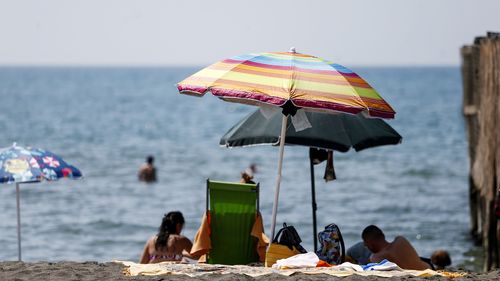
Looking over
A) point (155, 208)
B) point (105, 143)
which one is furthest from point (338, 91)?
point (105, 143)

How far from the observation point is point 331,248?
9133 mm

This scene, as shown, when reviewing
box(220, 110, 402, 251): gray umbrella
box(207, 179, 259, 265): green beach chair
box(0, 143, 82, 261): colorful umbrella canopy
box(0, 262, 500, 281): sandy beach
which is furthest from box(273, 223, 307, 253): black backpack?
box(0, 143, 82, 261): colorful umbrella canopy

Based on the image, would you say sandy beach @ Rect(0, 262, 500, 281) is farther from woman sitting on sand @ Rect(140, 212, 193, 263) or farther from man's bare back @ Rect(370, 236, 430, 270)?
woman sitting on sand @ Rect(140, 212, 193, 263)

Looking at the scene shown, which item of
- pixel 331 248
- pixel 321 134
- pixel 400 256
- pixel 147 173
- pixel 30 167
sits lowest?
pixel 400 256

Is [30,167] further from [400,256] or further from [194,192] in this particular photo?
[194,192]

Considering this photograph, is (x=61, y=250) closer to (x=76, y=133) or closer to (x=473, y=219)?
(x=473, y=219)

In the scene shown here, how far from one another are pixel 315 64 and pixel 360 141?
126 centimetres

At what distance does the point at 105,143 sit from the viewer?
40469 millimetres

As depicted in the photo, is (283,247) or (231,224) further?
(231,224)

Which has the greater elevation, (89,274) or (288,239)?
(288,239)

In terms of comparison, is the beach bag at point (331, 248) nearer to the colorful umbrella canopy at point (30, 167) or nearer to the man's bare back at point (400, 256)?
the man's bare back at point (400, 256)

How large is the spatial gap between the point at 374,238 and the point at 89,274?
2597 mm

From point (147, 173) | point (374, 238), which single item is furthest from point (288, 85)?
point (147, 173)

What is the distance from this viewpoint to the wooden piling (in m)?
13.8
